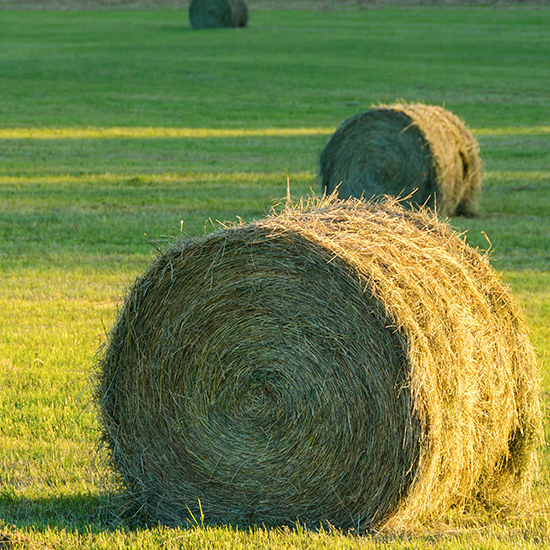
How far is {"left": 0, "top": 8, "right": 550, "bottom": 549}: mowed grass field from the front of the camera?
4.96m

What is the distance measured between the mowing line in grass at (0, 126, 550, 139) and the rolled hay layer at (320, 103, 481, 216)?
735cm

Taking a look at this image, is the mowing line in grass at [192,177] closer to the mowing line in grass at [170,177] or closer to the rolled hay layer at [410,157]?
the mowing line in grass at [170,177]

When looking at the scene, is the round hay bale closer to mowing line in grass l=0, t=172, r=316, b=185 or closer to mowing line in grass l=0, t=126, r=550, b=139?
mowing line in grass l=0, t=126, r=550, b=139

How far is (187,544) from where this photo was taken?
4383mm

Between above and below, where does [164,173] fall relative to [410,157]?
below

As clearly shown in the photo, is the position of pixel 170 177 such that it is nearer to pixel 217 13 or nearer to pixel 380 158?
pixel 380 158

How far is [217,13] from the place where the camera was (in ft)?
152

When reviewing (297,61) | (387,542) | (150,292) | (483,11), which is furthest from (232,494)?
(483,11)

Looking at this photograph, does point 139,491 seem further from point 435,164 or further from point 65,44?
point 65,44

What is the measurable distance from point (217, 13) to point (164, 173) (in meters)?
32.7

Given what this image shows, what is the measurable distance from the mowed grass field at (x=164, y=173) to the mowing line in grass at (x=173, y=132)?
70mm

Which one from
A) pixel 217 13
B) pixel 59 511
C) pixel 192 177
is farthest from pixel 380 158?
pixel 217 13

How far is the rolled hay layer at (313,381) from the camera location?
452 centimetres

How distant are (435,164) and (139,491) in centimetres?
893
